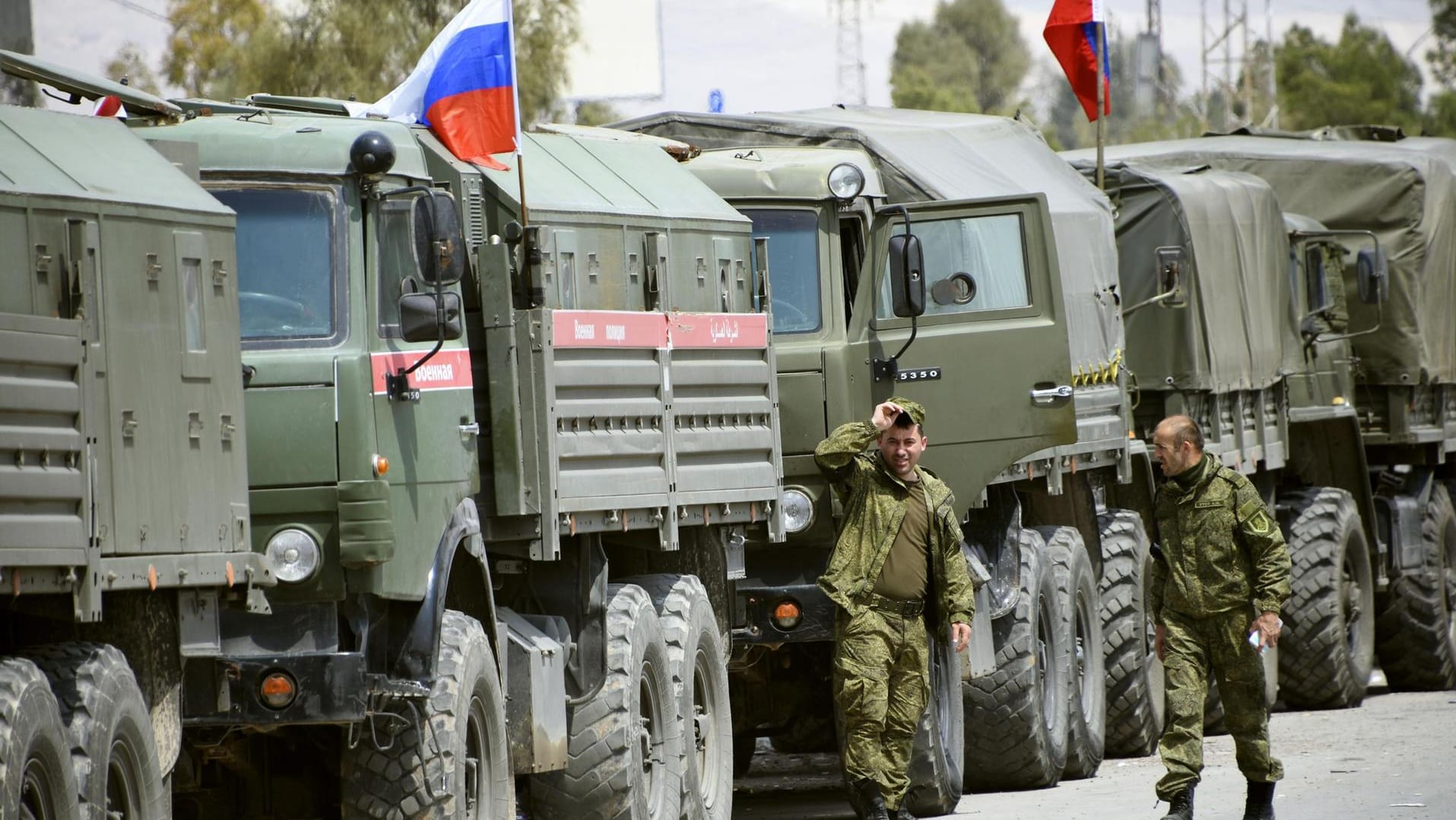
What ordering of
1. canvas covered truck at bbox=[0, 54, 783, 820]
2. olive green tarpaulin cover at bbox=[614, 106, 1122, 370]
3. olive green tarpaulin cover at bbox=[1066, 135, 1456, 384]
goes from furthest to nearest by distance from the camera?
olive green tarpaulin cover at bbox=[1066, 135, 1456, 384] < olive green tarpaulin cover at bbox=[614, 106, 1122, 370] < canvas covered truck at bbox=[0, 54, 783, 820]

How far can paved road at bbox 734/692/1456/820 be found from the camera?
12.0 metres

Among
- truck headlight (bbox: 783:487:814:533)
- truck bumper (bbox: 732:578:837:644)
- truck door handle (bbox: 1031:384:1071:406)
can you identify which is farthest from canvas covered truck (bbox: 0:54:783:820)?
truck door handle (bbox: 1031:384:1071:406)

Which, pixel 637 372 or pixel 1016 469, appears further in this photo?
pixel 1016 469

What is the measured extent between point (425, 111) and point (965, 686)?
5.07 m

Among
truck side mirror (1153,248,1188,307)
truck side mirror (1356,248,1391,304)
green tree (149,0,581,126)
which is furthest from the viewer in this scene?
green tree (149,0,581,126)

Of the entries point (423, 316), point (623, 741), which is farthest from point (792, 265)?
point (423, 316)

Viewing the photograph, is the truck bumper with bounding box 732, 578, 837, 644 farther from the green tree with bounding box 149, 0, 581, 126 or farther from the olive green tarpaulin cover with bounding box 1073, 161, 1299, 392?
the green tree with bounding box 149, 0, 581, 126

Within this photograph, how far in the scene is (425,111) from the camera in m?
9.60

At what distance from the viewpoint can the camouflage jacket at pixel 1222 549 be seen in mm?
10477

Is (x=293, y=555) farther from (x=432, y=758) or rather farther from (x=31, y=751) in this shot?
(x=31, y=751)

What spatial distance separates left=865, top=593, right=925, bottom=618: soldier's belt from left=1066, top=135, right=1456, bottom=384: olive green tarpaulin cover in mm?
9287

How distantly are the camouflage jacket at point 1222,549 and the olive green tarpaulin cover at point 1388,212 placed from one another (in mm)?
8814

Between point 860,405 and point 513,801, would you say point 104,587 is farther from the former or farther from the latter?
point 860,405

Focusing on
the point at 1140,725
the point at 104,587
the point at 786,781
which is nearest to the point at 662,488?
the point at 104,587
